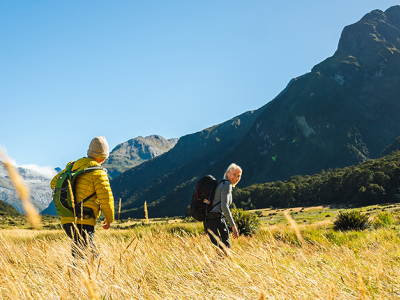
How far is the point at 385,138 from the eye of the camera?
7254 inches

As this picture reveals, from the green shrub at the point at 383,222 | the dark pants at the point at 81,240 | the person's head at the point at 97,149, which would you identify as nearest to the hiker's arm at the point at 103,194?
the dark pants at the point at 81,240

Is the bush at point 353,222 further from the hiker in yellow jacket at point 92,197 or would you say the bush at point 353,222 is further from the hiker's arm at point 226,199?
the hiker in yellow jacket at point 92,197

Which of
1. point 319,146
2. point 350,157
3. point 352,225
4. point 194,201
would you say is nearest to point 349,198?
point 352,225

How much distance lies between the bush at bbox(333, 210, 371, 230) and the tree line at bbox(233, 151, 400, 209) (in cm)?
6174

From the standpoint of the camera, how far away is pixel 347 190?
3169 inches

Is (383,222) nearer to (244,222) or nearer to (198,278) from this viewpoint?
(244,222)

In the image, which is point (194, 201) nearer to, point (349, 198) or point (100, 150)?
point (100, 150)

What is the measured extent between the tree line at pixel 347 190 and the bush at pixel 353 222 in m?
61.7

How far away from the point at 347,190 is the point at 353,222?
76131 millimetres

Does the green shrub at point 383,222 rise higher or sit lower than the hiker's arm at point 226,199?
lower

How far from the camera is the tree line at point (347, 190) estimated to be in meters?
69.0

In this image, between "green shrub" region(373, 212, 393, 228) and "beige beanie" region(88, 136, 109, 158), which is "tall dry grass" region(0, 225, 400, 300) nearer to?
"beige beanie" region(88, 136, 109, 158)

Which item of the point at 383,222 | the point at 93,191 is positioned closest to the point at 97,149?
the point at 93,191

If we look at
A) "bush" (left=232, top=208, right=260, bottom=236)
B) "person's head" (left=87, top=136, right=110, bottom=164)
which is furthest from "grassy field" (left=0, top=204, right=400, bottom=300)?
"bush" (left=232, top=208, right=260, bottom=236)
